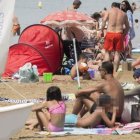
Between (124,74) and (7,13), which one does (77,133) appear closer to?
(7,13)

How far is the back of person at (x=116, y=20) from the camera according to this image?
13.5 metres

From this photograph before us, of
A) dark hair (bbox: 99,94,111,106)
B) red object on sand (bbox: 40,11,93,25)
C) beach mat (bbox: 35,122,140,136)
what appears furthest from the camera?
red object on sand (bbox: 40,11,93,25)

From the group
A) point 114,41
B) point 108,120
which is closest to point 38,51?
point 114,41

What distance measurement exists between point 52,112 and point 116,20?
6174mm

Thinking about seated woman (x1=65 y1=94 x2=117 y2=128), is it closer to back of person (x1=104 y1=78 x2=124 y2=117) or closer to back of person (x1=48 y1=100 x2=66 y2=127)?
back of person (x1=104 y1=78 x2=124 y2=117)

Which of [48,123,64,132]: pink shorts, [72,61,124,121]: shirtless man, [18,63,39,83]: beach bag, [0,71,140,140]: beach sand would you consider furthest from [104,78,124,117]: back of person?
[18,63,39,83]: beach bag

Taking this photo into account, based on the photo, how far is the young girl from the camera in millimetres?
7621

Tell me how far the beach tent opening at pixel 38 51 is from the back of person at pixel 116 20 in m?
1.55

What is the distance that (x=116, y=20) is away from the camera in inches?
531

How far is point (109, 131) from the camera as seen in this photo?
7.80 metres

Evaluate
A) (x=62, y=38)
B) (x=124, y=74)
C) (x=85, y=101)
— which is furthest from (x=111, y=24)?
(x=85, y=101)

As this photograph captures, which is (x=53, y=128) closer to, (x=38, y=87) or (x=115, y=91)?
(x=115, y=91)

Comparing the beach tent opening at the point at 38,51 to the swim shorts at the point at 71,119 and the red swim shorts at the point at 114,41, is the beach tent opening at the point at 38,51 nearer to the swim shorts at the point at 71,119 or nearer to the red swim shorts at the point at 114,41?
the red swim shorts at the point at 114,41

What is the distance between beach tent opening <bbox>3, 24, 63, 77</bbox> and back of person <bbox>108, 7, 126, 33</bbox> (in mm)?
1545
